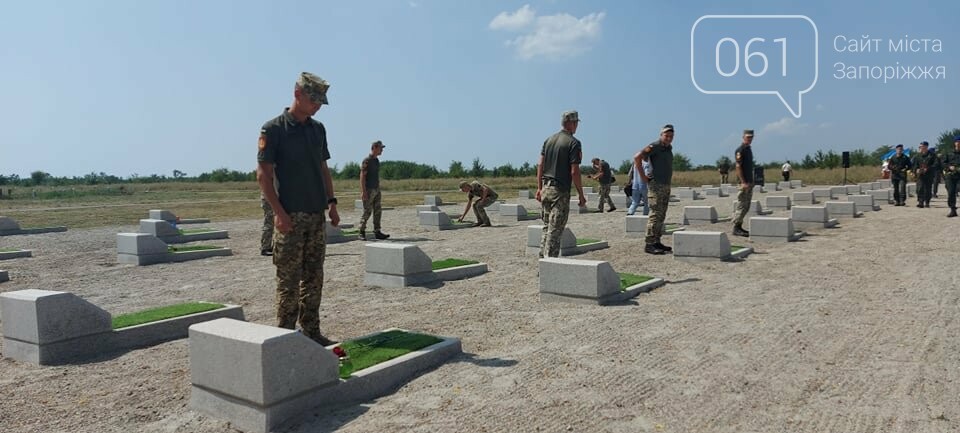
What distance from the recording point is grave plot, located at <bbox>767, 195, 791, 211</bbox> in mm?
22016

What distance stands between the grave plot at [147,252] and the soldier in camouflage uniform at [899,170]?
18869 millimetres

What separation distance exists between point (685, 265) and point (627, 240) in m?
3.90

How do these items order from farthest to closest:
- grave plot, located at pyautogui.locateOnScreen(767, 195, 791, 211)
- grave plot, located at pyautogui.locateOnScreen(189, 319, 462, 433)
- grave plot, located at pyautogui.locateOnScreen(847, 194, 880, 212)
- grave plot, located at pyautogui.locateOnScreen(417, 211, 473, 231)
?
1. grave plot, located at pyautogui.locateOnScreen(767, 195, 791, 211)
2. grave plot, located at pyautogui.locateOnScreen(847, 194, 880, 212)
3. grave plot, located at pyautogui.locateOnScreen(417, 211, 473, 231)
4. grave plot, located at pyautogui.locateOnScreen(189, 319, 462, 433)

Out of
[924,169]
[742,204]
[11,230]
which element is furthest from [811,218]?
[11,230]

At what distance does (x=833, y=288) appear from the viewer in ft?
25.5

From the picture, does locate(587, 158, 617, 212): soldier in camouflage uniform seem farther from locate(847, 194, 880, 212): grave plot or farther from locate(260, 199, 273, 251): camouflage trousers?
locate(260, 199, 273, 251): camouflage trousers

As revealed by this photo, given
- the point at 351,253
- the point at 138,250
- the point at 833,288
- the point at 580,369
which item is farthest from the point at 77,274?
the point at 833,288

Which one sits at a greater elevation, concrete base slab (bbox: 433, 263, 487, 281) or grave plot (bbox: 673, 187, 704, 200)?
grave plot (bbox: 673, 187, 704, 200)

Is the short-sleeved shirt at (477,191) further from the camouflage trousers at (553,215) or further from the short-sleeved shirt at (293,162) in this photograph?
the short-sleeved shirt at (293,162)

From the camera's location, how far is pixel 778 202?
22.2 m

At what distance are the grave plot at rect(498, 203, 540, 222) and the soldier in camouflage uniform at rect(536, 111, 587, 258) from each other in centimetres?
1166

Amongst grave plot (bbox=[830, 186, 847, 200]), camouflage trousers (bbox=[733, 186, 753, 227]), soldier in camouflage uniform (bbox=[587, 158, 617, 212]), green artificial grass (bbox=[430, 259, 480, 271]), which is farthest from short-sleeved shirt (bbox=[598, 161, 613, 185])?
grave plot (bbox=[830, 186, 847, 200])

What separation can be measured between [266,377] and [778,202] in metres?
21.4

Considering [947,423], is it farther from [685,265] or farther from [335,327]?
[685,265]
